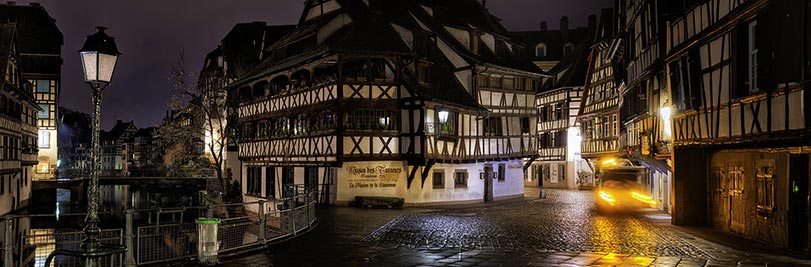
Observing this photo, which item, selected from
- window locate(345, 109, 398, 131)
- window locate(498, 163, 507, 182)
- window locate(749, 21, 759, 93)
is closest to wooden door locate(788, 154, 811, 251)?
window locate(749, 21, 759, 93)

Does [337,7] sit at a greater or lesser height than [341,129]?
greater

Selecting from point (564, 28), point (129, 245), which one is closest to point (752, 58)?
point (129, 245)

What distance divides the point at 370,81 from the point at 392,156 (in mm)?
3842

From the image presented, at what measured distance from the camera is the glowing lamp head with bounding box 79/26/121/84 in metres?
10.6

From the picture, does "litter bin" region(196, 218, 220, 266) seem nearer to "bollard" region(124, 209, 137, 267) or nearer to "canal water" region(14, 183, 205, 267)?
"bollard" region(124, 209, 137, 267)

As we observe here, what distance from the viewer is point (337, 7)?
37719mm

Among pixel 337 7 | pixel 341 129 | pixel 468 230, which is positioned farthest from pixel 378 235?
pixel 337 7

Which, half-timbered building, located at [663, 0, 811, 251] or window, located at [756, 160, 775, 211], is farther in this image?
window, located at [756, 160, 775, 211]

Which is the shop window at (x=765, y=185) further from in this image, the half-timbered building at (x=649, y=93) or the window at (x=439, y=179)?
the window at (x=439, y=179)

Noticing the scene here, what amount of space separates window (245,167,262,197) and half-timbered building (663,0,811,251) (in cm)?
2805

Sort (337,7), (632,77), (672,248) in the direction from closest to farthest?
(672,248) < (632,77) < (337,7)

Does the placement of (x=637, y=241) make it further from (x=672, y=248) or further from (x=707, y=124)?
(x=707, y=124)

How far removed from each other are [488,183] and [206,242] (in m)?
26.7

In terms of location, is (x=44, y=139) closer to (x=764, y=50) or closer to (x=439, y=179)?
(x=439, y=179)
